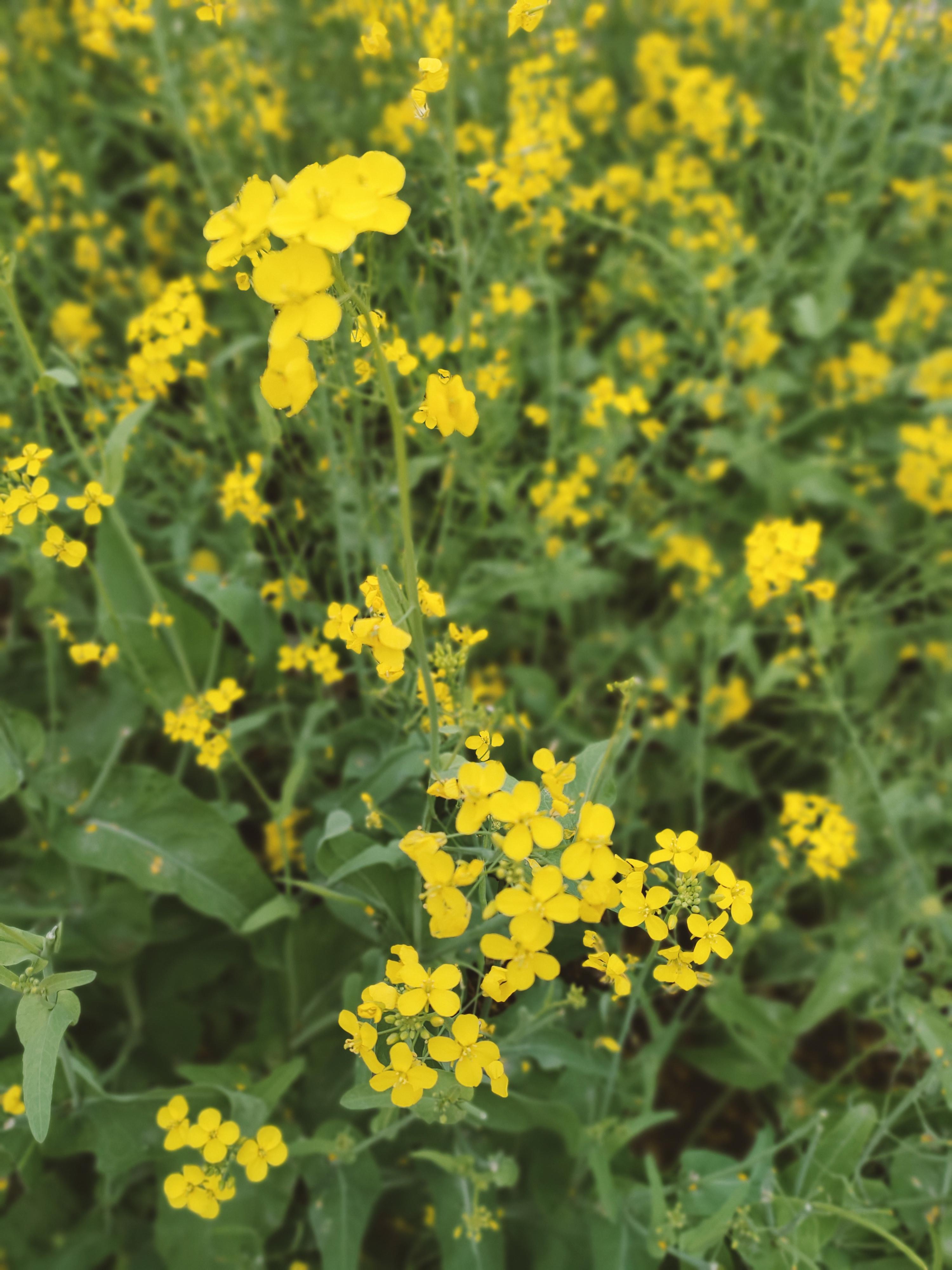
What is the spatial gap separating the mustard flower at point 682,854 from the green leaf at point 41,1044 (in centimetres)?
88

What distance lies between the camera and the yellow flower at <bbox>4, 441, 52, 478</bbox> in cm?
151

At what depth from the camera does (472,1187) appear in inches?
73.5

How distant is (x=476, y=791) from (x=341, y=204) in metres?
0.67

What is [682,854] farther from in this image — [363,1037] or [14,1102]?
[14,1102]

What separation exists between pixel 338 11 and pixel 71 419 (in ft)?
6.75

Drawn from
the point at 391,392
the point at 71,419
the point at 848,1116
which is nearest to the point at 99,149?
the point at 71,419

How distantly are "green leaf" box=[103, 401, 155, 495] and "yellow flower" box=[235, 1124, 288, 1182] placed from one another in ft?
4.09

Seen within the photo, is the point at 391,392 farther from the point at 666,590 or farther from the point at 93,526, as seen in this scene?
the point at 666,590

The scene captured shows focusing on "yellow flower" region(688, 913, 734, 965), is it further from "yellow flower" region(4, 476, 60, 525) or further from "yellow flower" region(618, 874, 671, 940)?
"yellow flower" region(4, 476, 60, 525)

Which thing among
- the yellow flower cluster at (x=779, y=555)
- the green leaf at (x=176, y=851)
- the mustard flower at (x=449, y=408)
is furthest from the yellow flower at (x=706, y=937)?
the green leaf at (x=176, y=851)

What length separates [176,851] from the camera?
1.94 m

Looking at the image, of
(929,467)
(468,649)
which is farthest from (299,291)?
(929,467)

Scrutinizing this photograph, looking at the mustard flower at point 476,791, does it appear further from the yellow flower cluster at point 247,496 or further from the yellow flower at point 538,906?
the yellow flower cluster at point 247,496

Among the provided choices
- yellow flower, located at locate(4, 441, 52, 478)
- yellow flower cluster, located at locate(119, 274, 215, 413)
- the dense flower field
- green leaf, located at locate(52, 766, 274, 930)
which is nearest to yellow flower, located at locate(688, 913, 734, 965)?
the dense flower field
